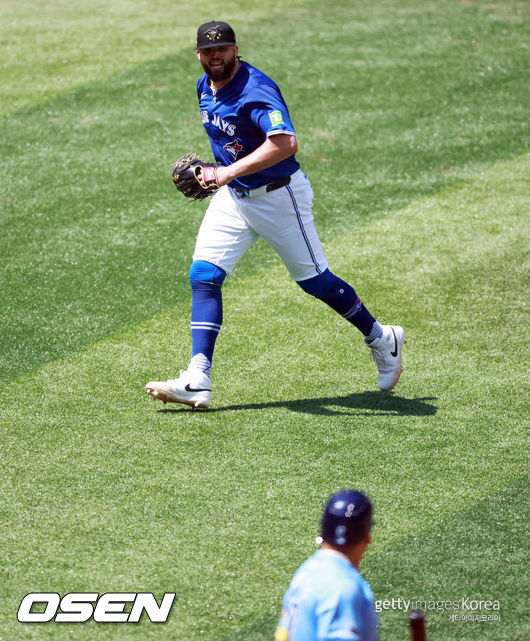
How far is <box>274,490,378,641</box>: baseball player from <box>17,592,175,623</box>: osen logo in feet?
4.46

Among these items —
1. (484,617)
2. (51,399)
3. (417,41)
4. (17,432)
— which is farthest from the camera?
(417,41)

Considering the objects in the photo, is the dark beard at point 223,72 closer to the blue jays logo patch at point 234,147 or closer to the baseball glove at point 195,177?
the blue jays logo patch at point 234,147

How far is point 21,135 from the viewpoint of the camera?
1041cm

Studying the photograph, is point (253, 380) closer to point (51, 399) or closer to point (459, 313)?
point (51, 399)

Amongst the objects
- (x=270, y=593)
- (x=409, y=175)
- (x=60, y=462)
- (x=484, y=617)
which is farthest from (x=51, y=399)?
(x=409, y=175)

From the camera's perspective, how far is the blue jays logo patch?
18.3ft

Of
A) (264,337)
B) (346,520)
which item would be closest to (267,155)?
(264,337)

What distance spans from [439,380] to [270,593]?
2.47 meters

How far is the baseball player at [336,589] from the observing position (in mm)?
A: 2658

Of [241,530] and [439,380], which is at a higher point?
[241,530]

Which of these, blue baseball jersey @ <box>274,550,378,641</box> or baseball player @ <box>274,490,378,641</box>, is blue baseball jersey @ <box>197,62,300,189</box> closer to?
baseball player @ <box>274,490,378,641</box>

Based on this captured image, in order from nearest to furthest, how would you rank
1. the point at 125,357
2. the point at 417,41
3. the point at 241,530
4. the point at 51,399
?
the point at 241,530
the point at 51,399
the point at 125,357
the point at 417,41

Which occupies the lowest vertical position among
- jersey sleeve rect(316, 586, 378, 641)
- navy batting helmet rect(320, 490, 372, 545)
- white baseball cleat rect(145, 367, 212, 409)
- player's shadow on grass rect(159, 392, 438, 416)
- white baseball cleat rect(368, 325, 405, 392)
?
player's shadow on grass rect(159, 392, 438, 416)

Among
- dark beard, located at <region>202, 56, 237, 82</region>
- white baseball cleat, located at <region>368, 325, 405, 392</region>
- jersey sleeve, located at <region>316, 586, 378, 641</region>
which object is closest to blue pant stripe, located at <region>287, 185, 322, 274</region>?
white baseball cleat, located at <region>368, 325, 405, 392</region>
